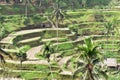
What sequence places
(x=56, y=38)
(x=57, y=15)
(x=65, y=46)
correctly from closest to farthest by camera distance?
(x=57, y=15)
(x=65, y=46)
(x=56, y=38)

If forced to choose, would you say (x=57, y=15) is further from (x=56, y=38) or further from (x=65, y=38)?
(x=65, y=38)

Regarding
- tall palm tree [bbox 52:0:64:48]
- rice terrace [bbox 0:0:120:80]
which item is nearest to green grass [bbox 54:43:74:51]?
rice terrace [bbox 0:0:120:80]

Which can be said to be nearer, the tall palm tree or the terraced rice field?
the terraced rice field

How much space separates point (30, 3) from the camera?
116 meters

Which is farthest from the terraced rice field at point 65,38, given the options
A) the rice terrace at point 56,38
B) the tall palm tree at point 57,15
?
the tall palm tree at point 57,15

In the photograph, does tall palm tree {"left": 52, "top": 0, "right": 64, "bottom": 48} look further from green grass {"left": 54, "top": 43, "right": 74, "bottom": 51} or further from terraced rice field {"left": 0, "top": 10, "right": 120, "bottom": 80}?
green grass {"left": 54, "top": 43, "right": 74, "bottom": 51}

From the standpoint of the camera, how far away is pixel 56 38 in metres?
89.3

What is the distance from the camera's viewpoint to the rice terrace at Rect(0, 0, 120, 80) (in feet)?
206

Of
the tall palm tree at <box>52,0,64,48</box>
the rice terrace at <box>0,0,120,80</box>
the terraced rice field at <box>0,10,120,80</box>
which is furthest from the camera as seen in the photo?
the tall palm tree at <box>52,0,64,48</box>

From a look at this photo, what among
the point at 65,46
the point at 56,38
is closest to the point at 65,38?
the point at 56,38

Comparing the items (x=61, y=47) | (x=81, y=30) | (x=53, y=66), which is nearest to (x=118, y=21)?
(x=81, y=30)

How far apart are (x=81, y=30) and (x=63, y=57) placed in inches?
948

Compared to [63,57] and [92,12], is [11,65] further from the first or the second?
[92,12]

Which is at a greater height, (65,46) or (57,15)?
(57,15)
